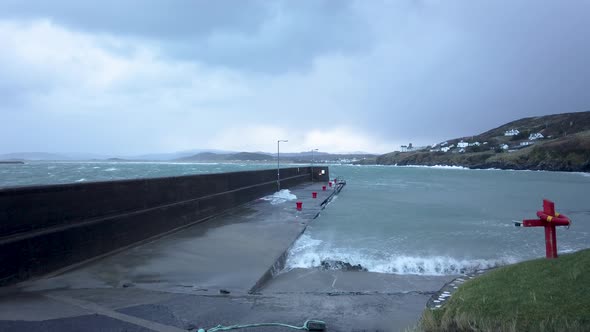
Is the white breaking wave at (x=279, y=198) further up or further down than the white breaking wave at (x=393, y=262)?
further up

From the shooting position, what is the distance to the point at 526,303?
16.0 ft

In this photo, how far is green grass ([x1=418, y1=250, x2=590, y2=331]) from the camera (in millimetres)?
4324

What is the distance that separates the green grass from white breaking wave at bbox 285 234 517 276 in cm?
459

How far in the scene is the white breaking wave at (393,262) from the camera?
10875 millimetres

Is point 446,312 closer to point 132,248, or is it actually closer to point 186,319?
point 186,319

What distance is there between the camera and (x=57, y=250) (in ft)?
25.0

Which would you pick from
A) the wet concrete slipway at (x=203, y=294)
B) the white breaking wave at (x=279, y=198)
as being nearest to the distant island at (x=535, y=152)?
the white breaking wave at (x=279, y=198)

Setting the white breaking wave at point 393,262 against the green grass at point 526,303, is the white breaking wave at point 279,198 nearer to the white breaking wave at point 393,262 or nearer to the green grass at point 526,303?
the white breaking wave at point 393,262

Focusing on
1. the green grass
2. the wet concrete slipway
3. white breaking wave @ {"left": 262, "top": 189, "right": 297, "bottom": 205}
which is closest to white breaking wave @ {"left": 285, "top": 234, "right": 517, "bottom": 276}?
the wet concrete slipway

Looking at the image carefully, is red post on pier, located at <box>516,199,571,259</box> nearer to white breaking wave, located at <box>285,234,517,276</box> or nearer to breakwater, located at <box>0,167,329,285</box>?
white breaking wave, located at <box>285,234,517,276</box>

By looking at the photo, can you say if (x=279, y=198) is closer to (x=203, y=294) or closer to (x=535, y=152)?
(x=203, y=294)

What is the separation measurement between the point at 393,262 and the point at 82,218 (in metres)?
7.82

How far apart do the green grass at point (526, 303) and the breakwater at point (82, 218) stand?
6.21 metres

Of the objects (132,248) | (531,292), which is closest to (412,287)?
(531,292)
